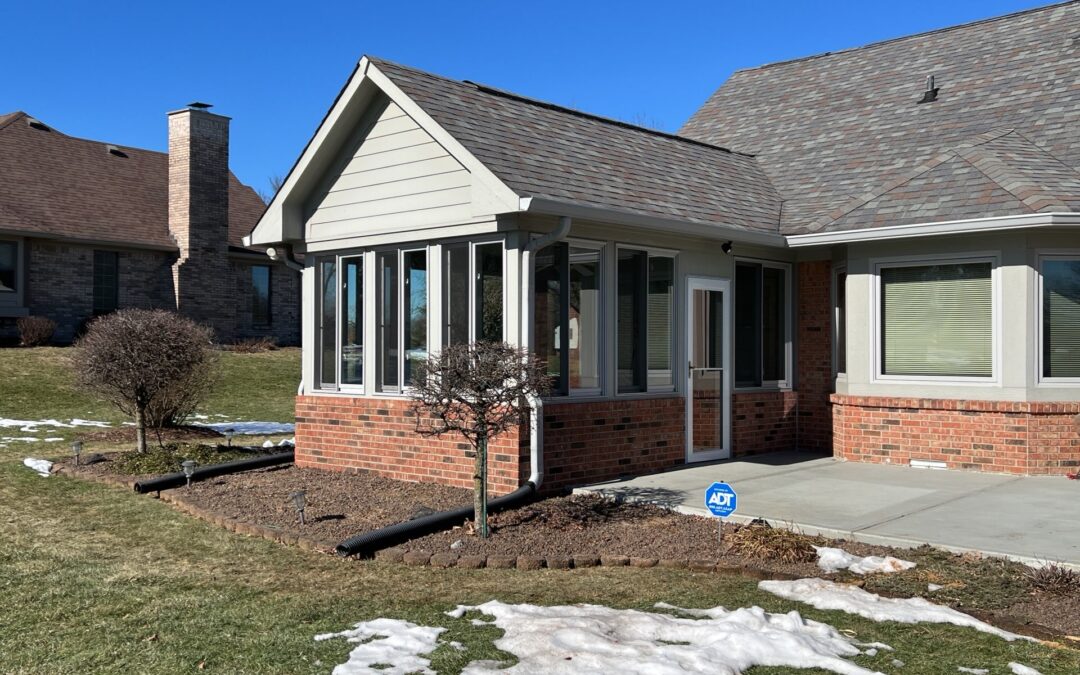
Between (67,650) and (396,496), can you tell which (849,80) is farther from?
(67,650)

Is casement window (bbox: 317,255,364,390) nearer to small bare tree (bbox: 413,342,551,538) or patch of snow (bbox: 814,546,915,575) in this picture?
small bare tree (bbox: 413,342,551,538)

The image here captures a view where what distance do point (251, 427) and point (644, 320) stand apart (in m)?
9.16

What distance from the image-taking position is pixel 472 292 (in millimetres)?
10047

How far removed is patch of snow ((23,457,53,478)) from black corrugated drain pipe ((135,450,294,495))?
5.66 ft

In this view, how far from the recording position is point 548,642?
17.0 feet

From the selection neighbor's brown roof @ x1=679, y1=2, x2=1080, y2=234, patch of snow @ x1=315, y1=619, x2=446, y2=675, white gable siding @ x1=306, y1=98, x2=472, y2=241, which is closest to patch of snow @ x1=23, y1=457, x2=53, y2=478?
white gable siding @ x1=306, y1=98, x2=472, y2=241

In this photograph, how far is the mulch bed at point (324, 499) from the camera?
8.55 meters

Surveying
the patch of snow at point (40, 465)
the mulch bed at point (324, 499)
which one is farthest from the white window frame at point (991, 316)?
the patch of snow at point (40, 465)

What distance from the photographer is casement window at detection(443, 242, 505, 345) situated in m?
9.88

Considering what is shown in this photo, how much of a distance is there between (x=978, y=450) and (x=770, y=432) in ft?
8.43

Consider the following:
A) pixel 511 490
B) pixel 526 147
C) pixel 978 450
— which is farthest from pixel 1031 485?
pixel 526 147

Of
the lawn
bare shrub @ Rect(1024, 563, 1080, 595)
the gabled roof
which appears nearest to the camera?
the lawn

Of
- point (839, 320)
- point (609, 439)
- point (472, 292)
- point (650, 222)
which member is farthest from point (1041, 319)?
point (472, 292)

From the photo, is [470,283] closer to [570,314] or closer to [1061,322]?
[570,314]
